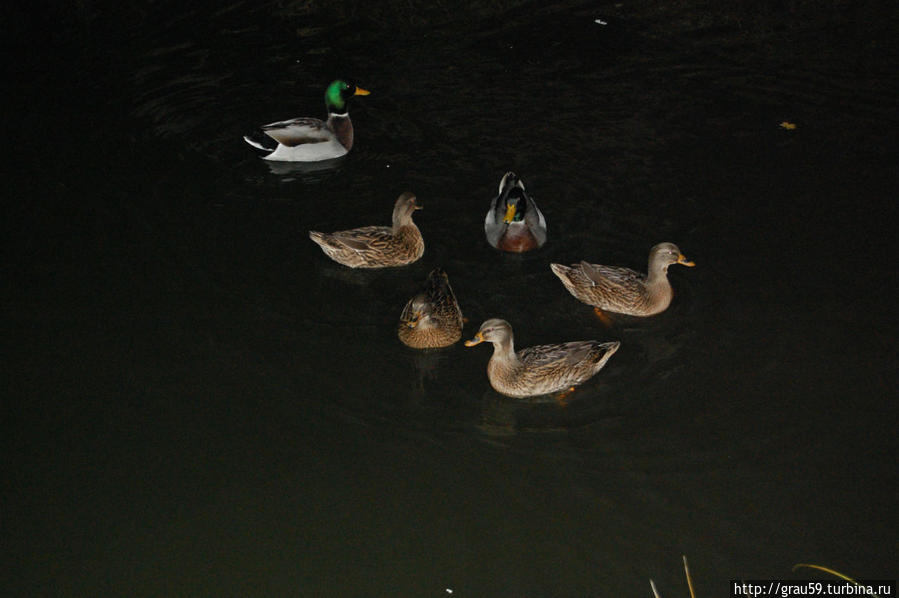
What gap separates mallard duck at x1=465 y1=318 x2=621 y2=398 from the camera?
207 inches

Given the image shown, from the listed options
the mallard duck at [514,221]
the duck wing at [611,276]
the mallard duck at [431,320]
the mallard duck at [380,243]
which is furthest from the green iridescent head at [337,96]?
the duck wing at [611,276]

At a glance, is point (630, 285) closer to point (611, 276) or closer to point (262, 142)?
point (611, 276)

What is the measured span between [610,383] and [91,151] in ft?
16.5

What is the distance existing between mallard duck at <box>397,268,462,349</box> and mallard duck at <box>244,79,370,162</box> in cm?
268

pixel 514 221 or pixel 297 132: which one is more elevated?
pixel 297 132

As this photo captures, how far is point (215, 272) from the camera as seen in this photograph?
20.9 ft

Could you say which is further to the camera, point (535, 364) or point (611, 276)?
point (611, 276)

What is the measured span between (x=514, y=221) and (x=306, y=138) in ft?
7.95

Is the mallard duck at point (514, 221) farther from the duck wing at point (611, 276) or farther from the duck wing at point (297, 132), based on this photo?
the duck wing at point (297, 132)

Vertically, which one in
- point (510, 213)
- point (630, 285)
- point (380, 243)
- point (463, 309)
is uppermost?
point (510, 213)

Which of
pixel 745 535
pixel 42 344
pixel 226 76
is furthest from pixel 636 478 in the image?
pixel 226 76

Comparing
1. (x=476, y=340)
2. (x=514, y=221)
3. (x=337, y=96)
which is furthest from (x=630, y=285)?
(x=337, y=96)

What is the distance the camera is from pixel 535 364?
207 inches

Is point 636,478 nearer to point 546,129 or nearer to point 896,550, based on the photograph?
point 896,550
